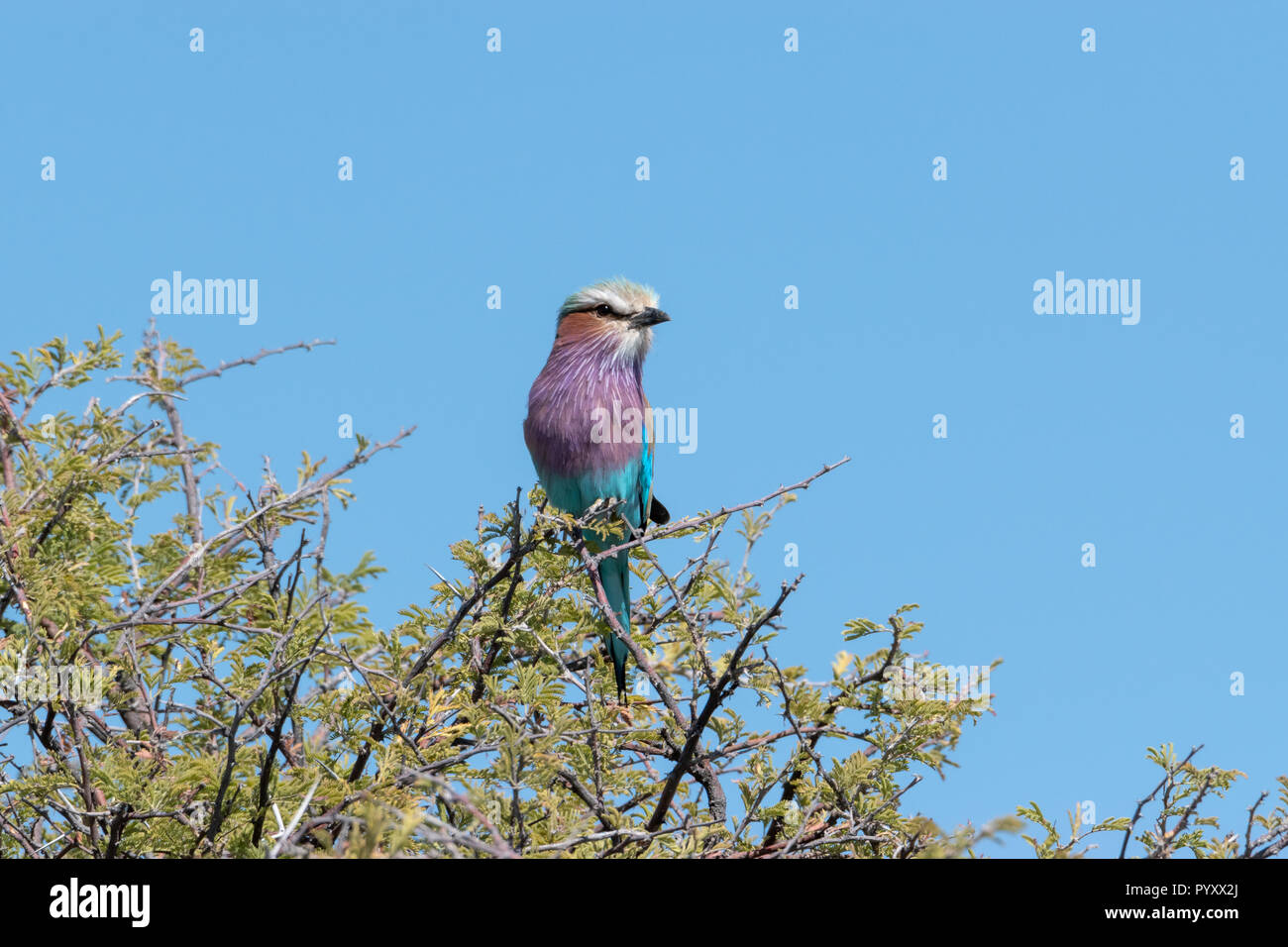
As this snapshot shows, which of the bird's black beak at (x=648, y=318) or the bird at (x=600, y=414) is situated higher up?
the bird's black beak at (x=648, y=318)

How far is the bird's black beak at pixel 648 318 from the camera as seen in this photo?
23.2 ft

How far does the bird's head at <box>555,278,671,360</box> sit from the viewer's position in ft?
23.3

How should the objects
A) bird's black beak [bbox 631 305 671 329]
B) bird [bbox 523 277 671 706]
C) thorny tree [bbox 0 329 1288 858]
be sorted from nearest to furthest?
thorny tree [bbox 0 329 1288 858], bird [bbox 523 277 671 706], bird's black beak [bbox 631 305 671 329]

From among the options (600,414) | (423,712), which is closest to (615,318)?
(600,414)

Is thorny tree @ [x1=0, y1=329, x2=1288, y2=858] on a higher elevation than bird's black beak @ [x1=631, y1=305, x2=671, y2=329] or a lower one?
lower

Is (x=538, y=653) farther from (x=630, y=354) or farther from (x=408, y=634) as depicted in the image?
(x=630, y=354)

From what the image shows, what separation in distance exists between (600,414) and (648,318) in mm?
683

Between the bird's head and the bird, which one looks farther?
the bird's head

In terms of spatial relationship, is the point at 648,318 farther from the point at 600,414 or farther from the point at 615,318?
the point at 600,414

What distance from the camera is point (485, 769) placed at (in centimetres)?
442

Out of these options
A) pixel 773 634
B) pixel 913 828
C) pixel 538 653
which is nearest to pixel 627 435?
pixel 538 653

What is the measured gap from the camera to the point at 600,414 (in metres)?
6.72

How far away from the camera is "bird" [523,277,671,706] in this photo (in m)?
6.60

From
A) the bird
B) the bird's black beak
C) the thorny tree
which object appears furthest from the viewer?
the bird's black beak
